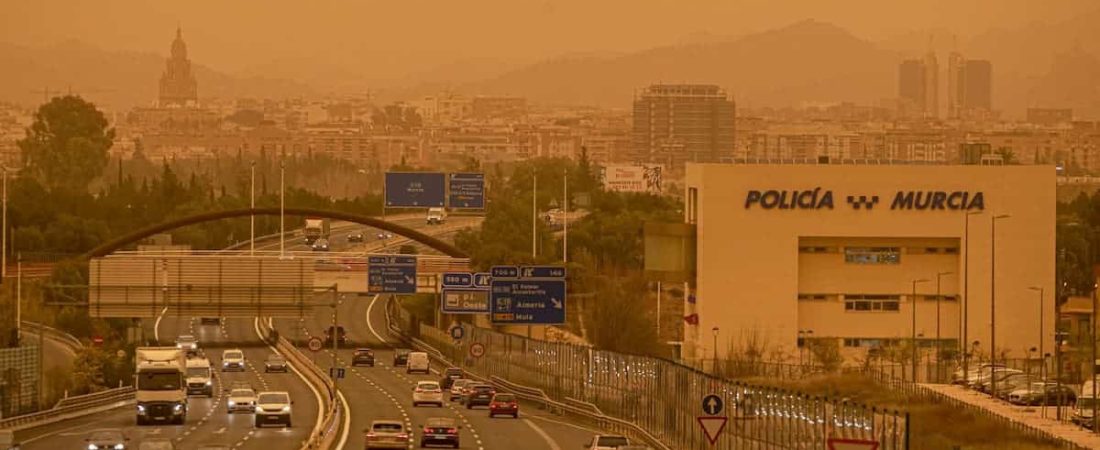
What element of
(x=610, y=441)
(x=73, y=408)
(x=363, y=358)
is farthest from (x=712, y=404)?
(x=363, y=358)

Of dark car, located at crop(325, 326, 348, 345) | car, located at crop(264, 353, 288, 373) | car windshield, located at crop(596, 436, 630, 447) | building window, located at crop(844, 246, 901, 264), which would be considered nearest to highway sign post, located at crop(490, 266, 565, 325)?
car, located at crop(264, 353, 288, 373)

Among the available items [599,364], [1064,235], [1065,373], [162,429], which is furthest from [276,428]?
[1064,235]

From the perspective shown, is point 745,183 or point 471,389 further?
point 745,183

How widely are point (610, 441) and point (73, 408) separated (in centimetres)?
2788

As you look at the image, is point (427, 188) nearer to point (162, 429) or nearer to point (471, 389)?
point (471, 389)

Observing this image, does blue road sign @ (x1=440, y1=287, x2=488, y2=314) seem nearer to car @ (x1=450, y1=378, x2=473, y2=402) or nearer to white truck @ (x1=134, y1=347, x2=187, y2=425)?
car @ (x1=450, y1=378, x2=473, y2=402)

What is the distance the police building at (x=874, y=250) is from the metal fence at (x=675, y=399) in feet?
43.8

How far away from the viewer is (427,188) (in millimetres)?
108125

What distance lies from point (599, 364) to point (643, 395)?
1055cm

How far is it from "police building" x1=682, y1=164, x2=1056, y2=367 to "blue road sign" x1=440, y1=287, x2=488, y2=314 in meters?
12.4

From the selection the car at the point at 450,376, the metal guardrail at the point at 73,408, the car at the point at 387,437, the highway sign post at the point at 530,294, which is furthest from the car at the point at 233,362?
the car at the point at 387,437

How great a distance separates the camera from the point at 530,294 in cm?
7994

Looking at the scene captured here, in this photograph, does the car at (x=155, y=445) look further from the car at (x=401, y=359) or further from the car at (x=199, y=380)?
the car at (x=401, y=359)

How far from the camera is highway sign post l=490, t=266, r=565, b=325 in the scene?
79688 mm
